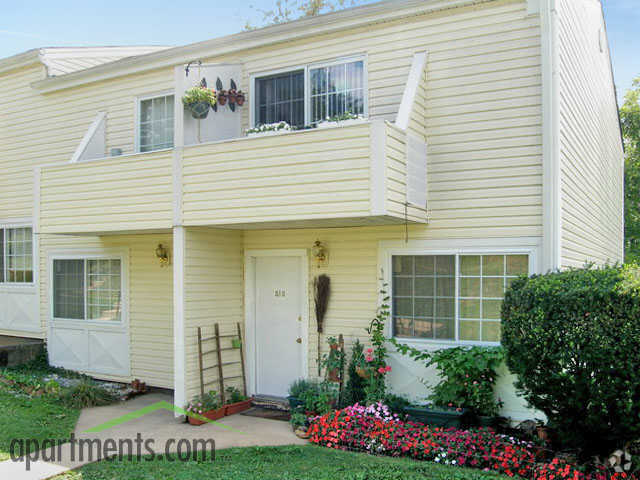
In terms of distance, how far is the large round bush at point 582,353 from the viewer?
16.5ft

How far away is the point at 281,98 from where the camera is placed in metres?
8.98

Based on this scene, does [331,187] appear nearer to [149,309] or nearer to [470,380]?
[470,380]

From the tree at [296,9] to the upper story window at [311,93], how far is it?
44.3ft

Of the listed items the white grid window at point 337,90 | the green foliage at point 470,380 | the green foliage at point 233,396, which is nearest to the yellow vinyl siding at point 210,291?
the green foliage at point 233,396

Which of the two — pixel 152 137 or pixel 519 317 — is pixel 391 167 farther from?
pixel 152 137

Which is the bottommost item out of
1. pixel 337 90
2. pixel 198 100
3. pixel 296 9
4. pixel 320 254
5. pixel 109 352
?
pixel 109 352

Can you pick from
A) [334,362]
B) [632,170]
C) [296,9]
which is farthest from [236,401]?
[632,170]

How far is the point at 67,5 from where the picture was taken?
1795 cm

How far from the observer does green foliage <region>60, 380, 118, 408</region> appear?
855cm

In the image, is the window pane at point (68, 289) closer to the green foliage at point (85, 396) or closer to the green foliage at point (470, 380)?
the green foliage at point (85, 396)

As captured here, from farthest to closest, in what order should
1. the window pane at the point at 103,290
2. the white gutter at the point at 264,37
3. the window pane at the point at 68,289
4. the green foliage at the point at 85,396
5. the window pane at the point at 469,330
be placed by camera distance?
the window pane at the point at 68,289 → the window pane at the point at 103,290 → the green foliage at the point at 85,396 → the white gutter at the point at 264,37 → the window pane at the point at 469,330

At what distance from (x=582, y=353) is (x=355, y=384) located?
3391mm

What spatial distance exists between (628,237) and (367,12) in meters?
20.4

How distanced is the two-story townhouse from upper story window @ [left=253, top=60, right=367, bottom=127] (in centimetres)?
2
